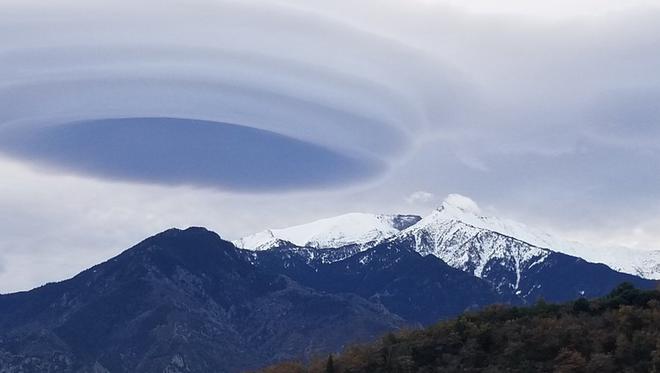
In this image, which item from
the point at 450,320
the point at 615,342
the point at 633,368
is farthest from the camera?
→ the point at 450,320

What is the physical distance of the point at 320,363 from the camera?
99500mm

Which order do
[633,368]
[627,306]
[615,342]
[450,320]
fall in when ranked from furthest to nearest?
[450,320], [627,306], [615,342], [633,368]

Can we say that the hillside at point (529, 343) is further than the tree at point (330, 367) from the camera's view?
No

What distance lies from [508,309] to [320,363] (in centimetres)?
1954

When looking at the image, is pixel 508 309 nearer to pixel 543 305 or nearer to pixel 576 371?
pixel 543 305

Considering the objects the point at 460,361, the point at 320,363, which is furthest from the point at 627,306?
the point at 320,363

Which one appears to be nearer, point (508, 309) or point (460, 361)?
point (460, 361)

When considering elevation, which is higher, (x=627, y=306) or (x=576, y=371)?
(x=627, y=306)

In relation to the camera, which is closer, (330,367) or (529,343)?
(529,343)

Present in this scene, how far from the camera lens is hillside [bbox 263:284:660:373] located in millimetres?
82750

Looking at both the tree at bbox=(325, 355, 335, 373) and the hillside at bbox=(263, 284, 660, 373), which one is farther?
the tree at bbox=(325, 355, 335, 373)

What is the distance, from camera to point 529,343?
89.7 m

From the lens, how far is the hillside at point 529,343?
82.8 meters

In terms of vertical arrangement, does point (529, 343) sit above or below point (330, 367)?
above
